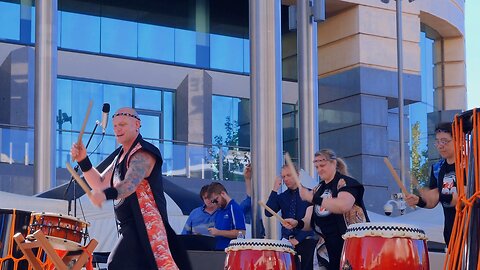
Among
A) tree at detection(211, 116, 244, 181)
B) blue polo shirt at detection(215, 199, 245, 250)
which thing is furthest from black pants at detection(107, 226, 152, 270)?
tree at detection(211, 116, 244, 181)

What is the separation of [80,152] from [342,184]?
1775mm

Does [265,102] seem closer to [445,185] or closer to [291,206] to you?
[291,206]

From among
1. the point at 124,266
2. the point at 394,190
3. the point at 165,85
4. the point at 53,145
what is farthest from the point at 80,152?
the point at 394,190

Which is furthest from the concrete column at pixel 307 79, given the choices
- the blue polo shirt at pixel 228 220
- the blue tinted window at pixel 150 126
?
the blue tinted window at pixel 150 126

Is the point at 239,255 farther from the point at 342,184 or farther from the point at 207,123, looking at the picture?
the point at 207,123

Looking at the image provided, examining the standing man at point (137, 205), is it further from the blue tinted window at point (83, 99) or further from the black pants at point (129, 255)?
the blue tinted window at point (83, 99)

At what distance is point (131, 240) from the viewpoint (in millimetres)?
6062

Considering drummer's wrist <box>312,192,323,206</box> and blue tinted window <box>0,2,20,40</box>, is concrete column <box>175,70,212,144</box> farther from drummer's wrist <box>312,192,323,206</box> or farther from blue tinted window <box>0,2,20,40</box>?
drummer's wrist <box>312,192,323,206</box>

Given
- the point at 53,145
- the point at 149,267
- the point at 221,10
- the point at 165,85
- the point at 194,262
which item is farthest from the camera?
the point at 221,10

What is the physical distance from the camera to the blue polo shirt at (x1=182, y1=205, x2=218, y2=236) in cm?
887

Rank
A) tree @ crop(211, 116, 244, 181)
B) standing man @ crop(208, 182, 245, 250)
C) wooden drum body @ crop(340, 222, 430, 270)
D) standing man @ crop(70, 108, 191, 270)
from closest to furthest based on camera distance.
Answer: wooden drum body @ crop(340, 222, 430, 270) → standing man @ crop(70, 108, 191, 270) → standing man @ crop(208, 182, 245, 250) → tree @ crop(211, 116, 244, 181)

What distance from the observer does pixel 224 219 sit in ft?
28.1

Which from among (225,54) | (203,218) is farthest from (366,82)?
(203,218)

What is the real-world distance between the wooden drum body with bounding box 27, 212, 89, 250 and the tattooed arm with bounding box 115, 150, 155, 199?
41cm
